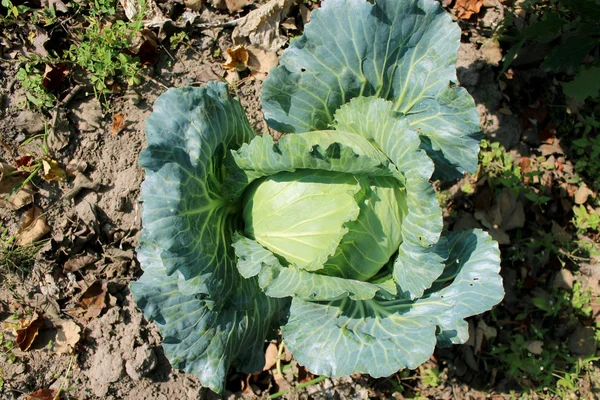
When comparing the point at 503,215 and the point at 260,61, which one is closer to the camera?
the point at 260,61

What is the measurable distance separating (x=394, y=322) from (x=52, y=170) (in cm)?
237

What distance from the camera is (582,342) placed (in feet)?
13.4

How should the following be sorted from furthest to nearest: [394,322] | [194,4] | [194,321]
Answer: [194,4] < [394,322] < [194,321]

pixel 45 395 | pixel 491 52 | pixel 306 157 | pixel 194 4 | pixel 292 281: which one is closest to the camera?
pixel 306 157

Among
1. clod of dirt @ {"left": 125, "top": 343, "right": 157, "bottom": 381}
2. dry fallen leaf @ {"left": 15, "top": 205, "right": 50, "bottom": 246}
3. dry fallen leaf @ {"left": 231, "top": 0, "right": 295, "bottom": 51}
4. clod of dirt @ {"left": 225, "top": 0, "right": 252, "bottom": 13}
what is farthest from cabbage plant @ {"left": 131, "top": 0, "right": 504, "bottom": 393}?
clod of dirt @ {"left": 225, "top": 0, "right": 252, "bottom": 13}

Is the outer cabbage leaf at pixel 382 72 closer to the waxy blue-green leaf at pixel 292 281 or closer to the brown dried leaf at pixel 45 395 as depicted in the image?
the waxy blue-green leaf at pixel 292 281

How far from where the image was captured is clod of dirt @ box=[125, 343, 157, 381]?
10.8 ft

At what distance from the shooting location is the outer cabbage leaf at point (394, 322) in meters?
2.58

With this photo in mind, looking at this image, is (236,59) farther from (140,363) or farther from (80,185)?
(140,363)

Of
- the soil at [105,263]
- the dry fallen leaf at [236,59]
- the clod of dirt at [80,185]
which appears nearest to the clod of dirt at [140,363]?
the soil at [105,263]


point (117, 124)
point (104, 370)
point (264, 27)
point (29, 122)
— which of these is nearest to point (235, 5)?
point (264, 27)

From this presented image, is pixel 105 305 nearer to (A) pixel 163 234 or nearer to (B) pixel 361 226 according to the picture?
(A) pixel 163 234

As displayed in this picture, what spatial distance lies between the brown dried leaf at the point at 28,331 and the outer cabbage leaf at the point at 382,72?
195 centimetres

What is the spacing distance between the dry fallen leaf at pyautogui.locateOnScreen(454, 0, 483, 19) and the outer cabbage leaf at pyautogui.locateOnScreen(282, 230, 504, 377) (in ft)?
7.07
